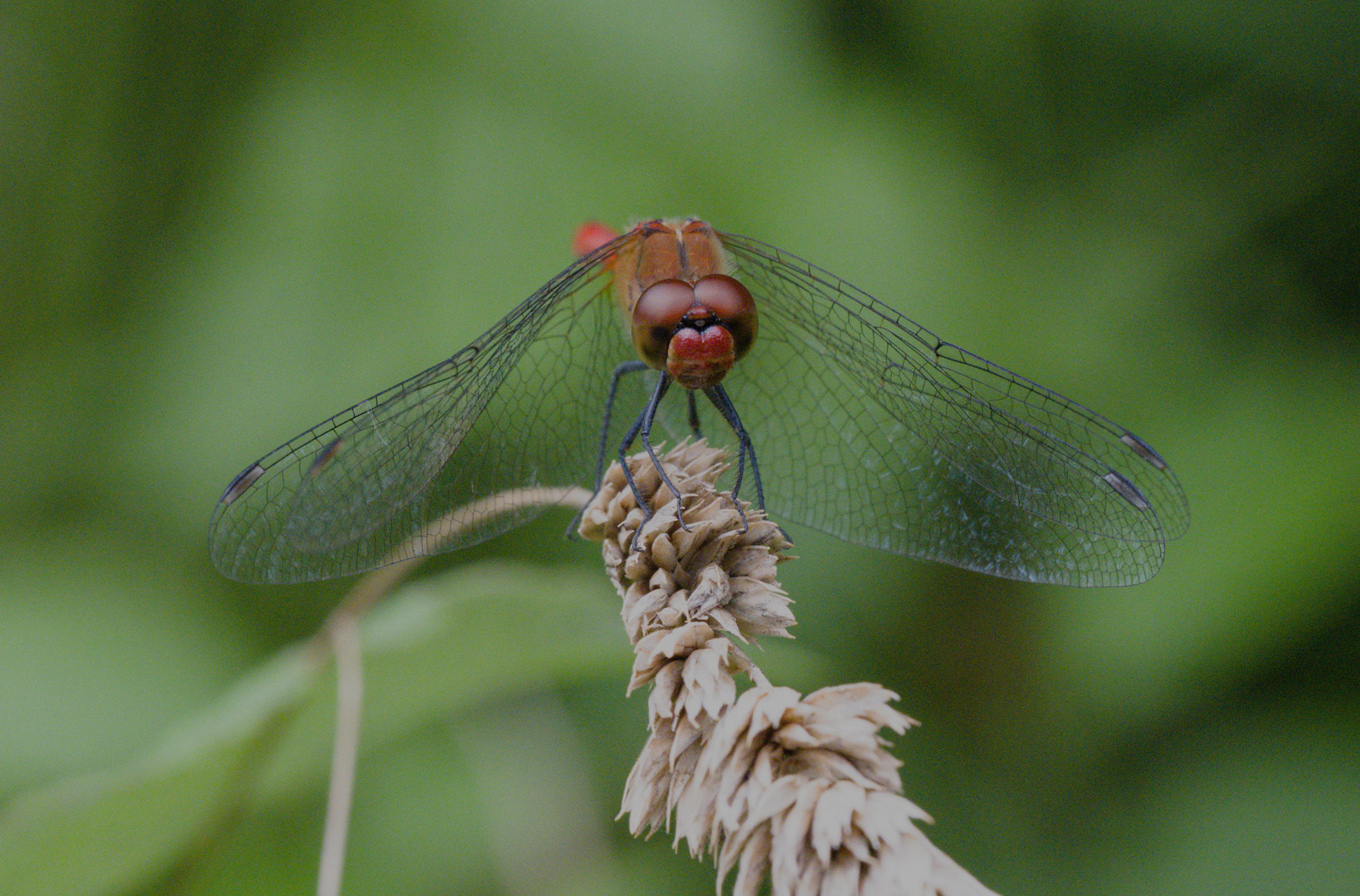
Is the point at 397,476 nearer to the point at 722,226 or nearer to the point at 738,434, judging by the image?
the point at 738,434

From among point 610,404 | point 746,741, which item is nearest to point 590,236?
point 610,404

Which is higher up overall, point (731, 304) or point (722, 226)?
point (722, 226)

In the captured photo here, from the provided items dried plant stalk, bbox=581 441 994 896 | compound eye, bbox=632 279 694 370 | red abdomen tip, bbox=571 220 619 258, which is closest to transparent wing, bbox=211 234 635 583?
compound eye, bbox=632 279 694 370

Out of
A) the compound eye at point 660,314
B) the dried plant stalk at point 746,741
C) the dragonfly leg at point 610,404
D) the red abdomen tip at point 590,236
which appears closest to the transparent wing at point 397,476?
the dragonfly leg at point 610,404

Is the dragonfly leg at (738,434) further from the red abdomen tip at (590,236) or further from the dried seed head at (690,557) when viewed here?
the red abdomen tip at (590,236)

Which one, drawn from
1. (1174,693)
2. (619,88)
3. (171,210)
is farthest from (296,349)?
(1174,693)

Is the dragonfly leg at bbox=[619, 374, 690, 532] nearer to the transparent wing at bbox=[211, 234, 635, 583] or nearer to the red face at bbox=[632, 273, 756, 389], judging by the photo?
the red face at bbox=[632, 273, 756, 389]
